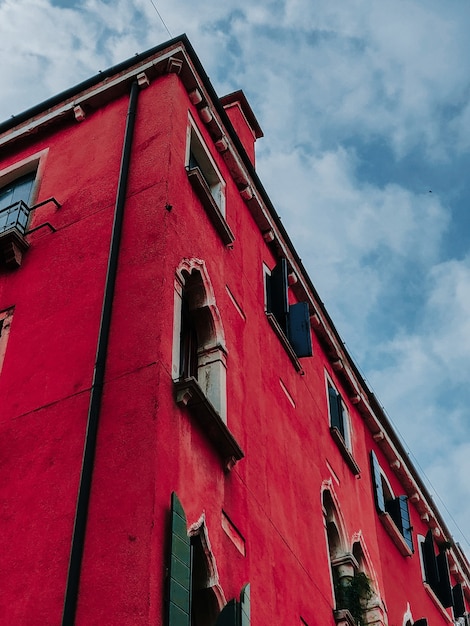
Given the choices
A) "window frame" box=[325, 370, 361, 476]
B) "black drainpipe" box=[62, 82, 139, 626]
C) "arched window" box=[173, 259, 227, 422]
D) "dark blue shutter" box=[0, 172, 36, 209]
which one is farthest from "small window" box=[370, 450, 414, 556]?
"dark blue shutter" box=[0, 172, 36, 209]

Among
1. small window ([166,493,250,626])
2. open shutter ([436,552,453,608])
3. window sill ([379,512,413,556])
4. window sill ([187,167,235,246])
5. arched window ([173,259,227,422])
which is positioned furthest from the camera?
open shutter ([436,552,453,608])

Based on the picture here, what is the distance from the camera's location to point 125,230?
31.8 feet

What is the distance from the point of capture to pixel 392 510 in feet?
53.8

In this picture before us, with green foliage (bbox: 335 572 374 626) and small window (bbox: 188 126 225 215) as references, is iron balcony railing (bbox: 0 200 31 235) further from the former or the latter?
green foliage (bbox: 335 572 374 626)

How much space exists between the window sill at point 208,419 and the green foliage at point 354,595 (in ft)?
12.2

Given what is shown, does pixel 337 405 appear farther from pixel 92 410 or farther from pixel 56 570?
pixel 56 570

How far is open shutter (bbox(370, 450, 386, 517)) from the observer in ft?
49.9

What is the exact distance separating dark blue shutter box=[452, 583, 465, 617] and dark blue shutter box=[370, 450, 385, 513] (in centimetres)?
481

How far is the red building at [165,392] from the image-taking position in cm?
711

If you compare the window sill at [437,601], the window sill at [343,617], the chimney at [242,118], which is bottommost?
the window sill at [343,617]

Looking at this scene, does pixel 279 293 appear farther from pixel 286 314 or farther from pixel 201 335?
pixel 201 335

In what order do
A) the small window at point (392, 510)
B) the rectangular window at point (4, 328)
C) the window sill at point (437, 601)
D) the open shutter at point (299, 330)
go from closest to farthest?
the rectangular window at point (4, 328) < the open shutter at point (299, 330) < the small window at point (392, 510) < the window sill at point (437, 601)

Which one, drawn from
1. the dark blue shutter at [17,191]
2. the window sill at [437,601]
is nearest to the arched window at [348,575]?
the window sill at [437,601]

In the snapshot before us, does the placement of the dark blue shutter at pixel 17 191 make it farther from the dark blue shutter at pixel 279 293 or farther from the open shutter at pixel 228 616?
the open shutter at pixel 228 616
